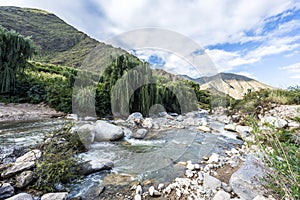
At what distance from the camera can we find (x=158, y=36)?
7.50 meters

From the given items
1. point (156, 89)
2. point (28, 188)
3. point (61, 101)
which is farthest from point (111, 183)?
point (61, 101)

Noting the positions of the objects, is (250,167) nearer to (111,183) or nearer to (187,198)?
(187,198)

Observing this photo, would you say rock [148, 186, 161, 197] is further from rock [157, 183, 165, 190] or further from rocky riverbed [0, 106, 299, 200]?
rock [157, 183, 165, 190]

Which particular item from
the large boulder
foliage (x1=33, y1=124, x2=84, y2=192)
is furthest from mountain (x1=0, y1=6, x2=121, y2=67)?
foliage (x1=33, y1=124, x2=84, y2=192)

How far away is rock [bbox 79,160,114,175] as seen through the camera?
9.92 feet

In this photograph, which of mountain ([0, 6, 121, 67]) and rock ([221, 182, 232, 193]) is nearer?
rock ([221, 182, 232, 193])

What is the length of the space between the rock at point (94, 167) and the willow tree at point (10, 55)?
10.7 m

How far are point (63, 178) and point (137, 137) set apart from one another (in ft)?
11.1

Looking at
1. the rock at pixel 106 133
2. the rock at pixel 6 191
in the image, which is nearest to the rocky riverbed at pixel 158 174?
the rock at pixel 6 191

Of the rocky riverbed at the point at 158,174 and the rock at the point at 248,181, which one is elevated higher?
the rock at the point at 248,181

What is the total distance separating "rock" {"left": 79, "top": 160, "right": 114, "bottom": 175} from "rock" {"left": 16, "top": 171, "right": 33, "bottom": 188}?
0.78 metres

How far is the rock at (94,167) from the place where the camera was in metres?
3.02

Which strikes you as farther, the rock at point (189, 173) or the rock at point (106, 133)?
the rock at point (106, 133)

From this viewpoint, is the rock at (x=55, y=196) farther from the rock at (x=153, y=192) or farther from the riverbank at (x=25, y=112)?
the riverbank at (x=25, y=112)
